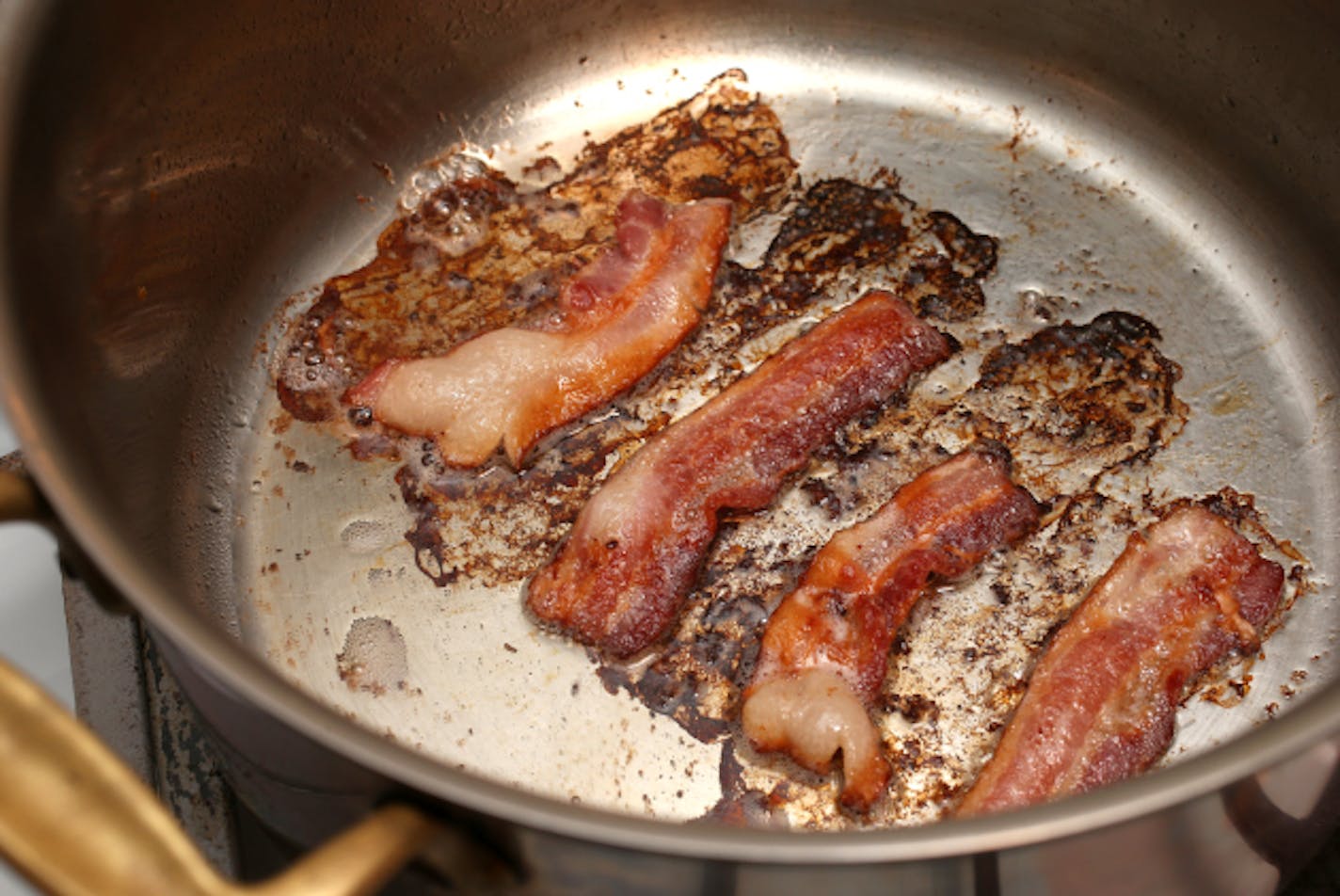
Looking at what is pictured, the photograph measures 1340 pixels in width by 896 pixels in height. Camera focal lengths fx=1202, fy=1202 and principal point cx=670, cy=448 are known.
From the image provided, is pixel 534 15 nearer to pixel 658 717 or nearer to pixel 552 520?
pixel 552 520

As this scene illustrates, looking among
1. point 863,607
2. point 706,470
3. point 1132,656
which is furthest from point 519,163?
point 1132,656

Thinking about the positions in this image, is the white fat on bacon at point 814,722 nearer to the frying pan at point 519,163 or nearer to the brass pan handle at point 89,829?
the frying pan at point 519,163

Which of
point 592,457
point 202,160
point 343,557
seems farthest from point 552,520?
point 202,160

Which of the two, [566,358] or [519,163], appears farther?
[519,163]

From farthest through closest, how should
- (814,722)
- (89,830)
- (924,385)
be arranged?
(924,385) → (814,722) → (89,830)

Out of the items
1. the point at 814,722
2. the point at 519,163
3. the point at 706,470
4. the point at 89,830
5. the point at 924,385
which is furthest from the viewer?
the point at 519,163

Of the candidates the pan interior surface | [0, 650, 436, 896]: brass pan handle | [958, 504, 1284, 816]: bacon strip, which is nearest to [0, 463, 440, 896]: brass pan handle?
[0, 650, 436, 896]: brass pan handle

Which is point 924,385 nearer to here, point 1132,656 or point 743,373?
point 743,373
